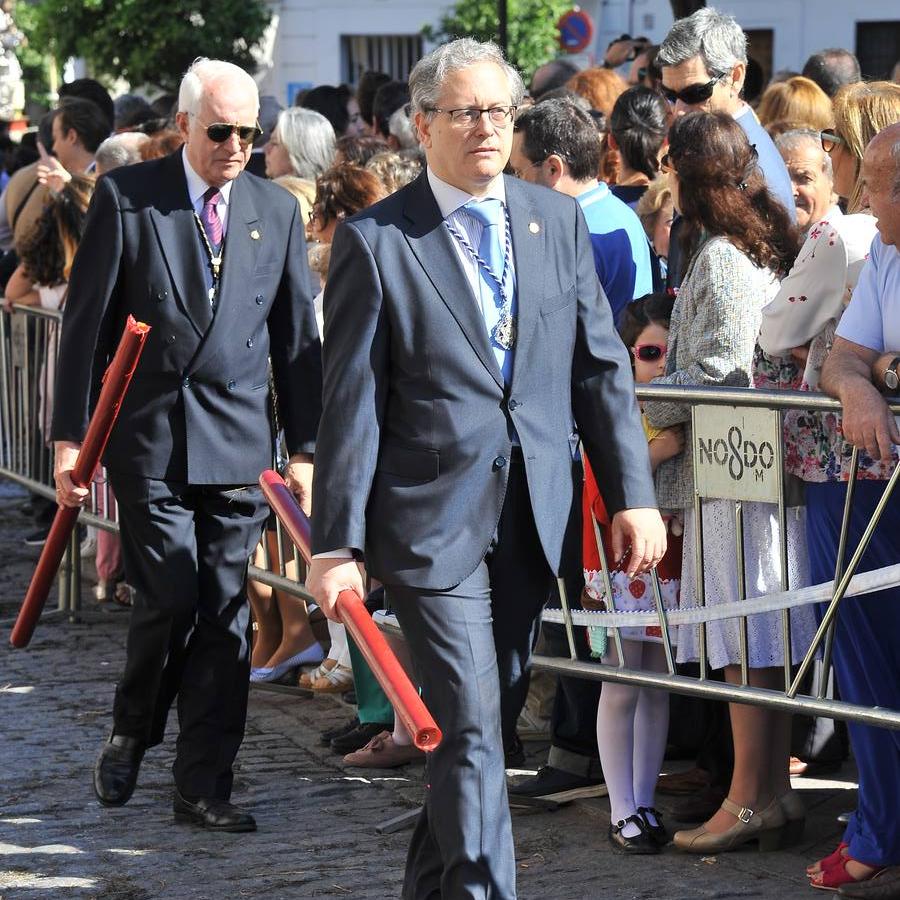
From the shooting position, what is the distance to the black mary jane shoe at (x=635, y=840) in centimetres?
511

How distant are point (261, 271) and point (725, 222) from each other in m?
1.39

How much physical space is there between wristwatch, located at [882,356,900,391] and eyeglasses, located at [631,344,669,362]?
1163 mm

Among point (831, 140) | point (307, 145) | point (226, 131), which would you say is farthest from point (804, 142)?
point (307, 145)

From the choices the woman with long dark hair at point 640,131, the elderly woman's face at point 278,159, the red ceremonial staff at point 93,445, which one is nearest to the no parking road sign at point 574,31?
the elderly woman's face at point 278,159

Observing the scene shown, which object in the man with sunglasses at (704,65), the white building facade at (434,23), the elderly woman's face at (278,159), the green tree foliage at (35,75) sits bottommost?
the elderly woman's face at (278,159)

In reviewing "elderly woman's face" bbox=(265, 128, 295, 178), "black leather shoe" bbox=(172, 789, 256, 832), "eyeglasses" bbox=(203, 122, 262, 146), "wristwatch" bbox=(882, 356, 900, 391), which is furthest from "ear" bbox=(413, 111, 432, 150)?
"elderly woman's face" bbox=(265, 128, 295, 178)

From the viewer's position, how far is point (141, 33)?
3569 centimetres

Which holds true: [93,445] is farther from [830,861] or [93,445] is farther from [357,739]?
[830,861]

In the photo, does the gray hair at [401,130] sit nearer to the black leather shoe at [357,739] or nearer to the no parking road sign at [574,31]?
the black leather shoe at [357,739]

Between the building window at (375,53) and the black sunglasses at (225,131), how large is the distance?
34851 mm

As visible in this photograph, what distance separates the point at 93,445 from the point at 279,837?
1.27m

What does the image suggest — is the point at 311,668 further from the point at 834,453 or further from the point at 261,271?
the point at 834,453

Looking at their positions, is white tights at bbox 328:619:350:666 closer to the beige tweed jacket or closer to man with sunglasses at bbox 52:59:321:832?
man with sunglasses at bbox 52:59:321:832

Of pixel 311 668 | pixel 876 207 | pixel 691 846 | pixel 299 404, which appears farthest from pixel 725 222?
pixel 311 668
